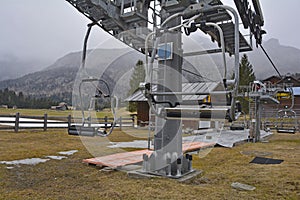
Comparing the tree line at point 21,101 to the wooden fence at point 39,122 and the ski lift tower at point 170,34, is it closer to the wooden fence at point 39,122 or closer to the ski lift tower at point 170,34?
the wooden fence at point 39,122

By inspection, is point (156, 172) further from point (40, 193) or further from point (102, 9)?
point (102, 9)

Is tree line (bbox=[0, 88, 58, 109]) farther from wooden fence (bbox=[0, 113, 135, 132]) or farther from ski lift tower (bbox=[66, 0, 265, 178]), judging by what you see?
ski lift tower (bbox=[66, 0, 265, 178])

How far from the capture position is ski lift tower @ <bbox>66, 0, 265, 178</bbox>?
313 centimetres

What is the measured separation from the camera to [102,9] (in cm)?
518

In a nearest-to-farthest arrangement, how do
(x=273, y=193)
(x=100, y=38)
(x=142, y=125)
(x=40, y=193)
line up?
(x=40, y=193) < (x=273, y=193) < (x=100, y=38) < (x=142, y=125)

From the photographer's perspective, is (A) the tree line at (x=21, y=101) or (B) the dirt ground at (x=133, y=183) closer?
(B) the dirt ground at (x=133, y=183)

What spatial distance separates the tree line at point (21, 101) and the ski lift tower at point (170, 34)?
93.3 feet

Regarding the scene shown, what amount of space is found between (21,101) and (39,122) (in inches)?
1063

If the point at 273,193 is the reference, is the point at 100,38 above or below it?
above

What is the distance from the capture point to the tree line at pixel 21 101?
3281 centimetres

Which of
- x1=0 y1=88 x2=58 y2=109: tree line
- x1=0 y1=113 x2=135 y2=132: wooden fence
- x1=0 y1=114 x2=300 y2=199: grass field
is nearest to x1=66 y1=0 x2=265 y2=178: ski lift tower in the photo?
x1=0 y1=114 x2=300 y2=199: grass field

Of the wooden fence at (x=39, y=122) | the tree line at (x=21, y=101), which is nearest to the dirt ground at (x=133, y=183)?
the wooden fence at (x=39, y=122)

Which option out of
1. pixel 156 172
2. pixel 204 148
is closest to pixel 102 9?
pixel 156 172

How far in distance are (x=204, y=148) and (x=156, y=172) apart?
406 cm
